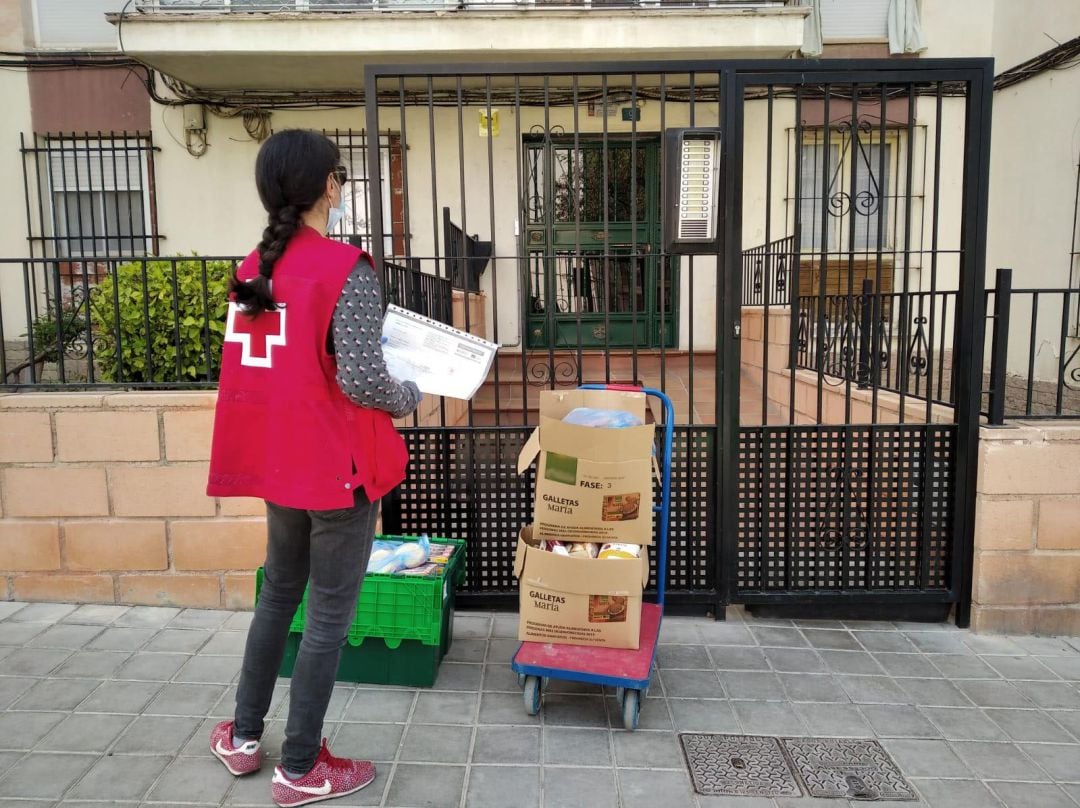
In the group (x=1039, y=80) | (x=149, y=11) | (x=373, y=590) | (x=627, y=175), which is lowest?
(x=373, y=590)

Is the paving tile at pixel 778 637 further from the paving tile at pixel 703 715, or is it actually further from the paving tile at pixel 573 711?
the paving tile at pixel 573 711

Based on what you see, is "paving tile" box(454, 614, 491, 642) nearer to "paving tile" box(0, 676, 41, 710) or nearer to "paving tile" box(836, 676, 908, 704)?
"paving tile" box(836, 676, 908, 704)

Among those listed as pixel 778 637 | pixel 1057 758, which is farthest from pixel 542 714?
pixel 1057 758

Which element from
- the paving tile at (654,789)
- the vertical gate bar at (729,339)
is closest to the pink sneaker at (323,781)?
the paving tile at (654,789)

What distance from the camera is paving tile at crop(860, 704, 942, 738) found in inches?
115

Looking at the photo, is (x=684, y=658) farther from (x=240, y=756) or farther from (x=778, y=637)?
(x=240, y=756)

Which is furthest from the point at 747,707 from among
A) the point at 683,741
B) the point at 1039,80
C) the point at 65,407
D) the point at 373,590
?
the point at 1039,80

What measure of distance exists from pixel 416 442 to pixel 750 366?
5430 mm

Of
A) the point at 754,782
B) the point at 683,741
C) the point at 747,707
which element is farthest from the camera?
the point at 747,707

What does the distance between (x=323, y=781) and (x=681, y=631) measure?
1884mm

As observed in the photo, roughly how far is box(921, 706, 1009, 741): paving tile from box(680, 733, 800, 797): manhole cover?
670 millimetres

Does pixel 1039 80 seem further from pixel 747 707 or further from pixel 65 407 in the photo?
pixel 65 407

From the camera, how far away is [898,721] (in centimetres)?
302

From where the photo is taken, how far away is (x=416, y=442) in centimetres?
389
